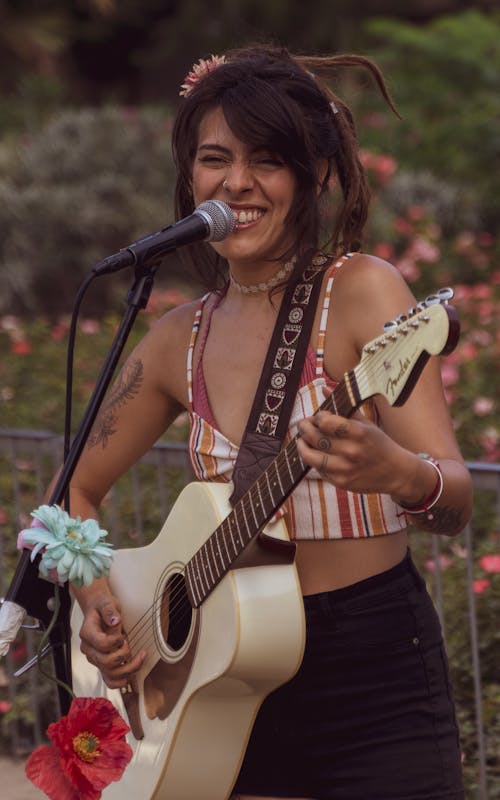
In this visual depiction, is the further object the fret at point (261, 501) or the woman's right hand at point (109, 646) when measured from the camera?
the woman's right hand at point (109, 646)

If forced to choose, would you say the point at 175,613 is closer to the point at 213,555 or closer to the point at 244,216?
the point at 213,555

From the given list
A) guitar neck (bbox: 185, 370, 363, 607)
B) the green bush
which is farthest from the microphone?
the green bush

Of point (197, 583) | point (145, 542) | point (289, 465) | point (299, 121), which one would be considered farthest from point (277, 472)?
point (145, 542)

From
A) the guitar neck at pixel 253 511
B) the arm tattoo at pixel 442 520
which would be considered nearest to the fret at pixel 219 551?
the guitar neck at pixel 253 511

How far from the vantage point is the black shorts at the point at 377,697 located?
2.38 meters

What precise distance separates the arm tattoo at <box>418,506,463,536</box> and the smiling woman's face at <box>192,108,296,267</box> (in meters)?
0.65

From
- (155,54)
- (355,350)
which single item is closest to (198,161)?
(355,350)

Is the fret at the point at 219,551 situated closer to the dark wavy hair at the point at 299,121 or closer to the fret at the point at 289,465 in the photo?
the fret at the point at 289,465

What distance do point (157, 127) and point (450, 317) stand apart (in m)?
8.89

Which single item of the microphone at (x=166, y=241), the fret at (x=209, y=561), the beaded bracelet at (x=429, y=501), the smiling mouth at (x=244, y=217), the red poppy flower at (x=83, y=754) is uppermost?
the smiling mouth at (x=244, y=217)

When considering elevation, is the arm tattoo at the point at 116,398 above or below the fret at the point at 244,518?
above

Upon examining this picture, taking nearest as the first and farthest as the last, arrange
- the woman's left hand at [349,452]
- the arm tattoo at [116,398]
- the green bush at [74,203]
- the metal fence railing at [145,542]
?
the woman's left hand at [349,452] < the arm tattoo at [116,398] < the metal fence railing at [145,542] < the green bush at [74,203]

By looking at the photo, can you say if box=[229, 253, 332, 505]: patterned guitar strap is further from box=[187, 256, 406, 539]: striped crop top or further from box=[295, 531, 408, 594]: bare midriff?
box=[295, 531, 408, 594]: bare midriff

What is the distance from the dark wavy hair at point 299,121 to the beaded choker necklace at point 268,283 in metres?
0.03
